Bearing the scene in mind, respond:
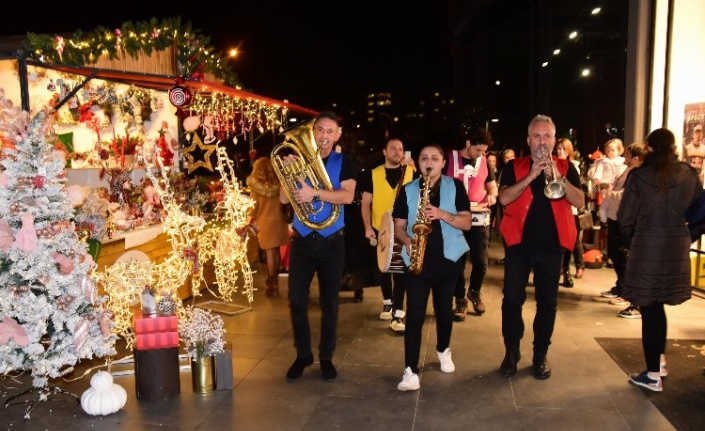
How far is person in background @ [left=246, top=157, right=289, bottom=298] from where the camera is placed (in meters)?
7.01

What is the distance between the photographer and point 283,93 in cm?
1861

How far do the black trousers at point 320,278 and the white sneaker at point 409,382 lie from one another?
608 mm

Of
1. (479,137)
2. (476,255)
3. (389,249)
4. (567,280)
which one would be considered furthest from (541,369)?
(567,280)

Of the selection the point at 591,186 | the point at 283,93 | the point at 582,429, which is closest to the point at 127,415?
the point at 582,429

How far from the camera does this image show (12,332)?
143 inches

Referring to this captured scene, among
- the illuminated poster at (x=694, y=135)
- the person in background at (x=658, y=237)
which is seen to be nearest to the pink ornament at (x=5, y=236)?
the person in background at (x=658, y=237)

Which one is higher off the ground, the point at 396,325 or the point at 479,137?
the point at 479,137

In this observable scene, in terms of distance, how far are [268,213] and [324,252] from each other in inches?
121

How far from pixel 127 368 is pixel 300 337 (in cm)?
146

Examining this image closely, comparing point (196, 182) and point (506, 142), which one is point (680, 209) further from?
point (506, 142)

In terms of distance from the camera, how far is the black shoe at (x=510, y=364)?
435 centimetres

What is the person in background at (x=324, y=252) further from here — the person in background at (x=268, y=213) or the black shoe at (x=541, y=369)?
the person in background at (x=268, y=213)

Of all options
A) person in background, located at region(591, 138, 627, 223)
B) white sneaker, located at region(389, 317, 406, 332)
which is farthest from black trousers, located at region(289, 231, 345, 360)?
person in background, located at region(591, 138, 627, 223)

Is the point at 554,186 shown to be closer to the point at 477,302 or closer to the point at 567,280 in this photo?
the point at 477,302
